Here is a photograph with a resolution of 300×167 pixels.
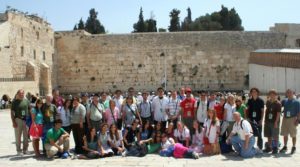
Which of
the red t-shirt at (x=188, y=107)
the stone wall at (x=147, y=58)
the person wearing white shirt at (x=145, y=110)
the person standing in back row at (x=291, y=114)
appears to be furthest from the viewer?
the stone wall at (x=147, y=58)

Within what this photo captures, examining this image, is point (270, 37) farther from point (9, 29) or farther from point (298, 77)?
point (9, 29)

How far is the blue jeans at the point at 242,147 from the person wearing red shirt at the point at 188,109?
4.23ft

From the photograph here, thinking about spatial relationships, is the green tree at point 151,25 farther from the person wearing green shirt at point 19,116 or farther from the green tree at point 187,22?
the person wearing green shirt at point 19,116

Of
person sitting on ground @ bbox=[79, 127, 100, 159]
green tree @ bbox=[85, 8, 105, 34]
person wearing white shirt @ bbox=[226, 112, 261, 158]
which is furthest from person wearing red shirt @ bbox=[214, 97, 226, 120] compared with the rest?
green tree @ bbox=[85, 8, 105, 34]

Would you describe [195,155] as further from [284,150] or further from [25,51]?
[25,51]

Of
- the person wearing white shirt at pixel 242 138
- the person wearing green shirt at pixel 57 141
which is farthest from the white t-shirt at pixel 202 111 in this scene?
the person wearing green shirt at pixel 57 141

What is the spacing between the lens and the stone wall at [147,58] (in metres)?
30.5

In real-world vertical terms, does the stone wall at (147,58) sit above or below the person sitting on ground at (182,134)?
above

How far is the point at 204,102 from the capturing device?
10.1 meters

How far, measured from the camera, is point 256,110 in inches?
378

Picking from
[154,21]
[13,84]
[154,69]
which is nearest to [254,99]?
[13,84]

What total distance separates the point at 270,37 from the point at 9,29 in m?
17.7

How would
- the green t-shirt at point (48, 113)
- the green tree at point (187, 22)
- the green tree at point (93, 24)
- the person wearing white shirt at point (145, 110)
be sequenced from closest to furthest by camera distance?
the green t-shirt at point (48, 113) → the person wearing white shirt at point (145, 110) → the green tree at point (93, 24) → the green tree at point (187, 22)

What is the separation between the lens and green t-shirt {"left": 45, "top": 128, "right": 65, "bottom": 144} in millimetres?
9219
